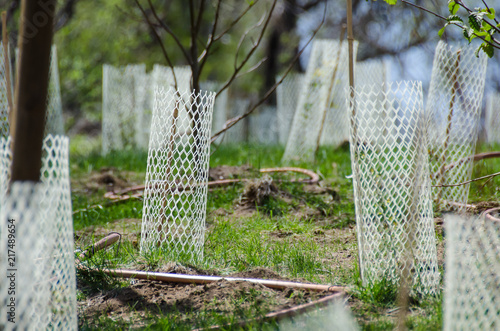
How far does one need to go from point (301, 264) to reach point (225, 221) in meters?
1.14

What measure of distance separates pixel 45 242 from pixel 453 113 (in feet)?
11.2

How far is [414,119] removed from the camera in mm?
2592

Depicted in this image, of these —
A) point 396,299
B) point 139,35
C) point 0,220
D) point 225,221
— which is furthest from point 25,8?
point 139,35

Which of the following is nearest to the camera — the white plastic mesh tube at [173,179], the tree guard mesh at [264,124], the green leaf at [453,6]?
the green leaf at [453,6]

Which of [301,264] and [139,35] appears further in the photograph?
[139,35]

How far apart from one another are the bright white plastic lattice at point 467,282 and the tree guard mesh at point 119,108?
22.4 feet

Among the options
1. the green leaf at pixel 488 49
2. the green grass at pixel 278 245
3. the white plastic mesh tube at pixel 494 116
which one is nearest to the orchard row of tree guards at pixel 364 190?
the green grass at pixel 278 245

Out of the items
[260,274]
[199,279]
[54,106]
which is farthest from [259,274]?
[54,106]

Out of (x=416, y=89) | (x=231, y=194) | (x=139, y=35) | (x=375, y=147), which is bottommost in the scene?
(x=231, y=194)

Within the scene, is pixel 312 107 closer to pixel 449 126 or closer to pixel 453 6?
pixel 449 126

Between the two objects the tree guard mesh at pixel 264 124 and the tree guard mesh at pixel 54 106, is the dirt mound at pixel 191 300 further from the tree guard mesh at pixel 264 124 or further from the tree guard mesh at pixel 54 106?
the tree guard mesh at pixel 264 124

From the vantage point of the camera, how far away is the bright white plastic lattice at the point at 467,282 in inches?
70.4

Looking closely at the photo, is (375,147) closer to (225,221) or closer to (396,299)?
(396,299)

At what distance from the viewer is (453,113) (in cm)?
395
